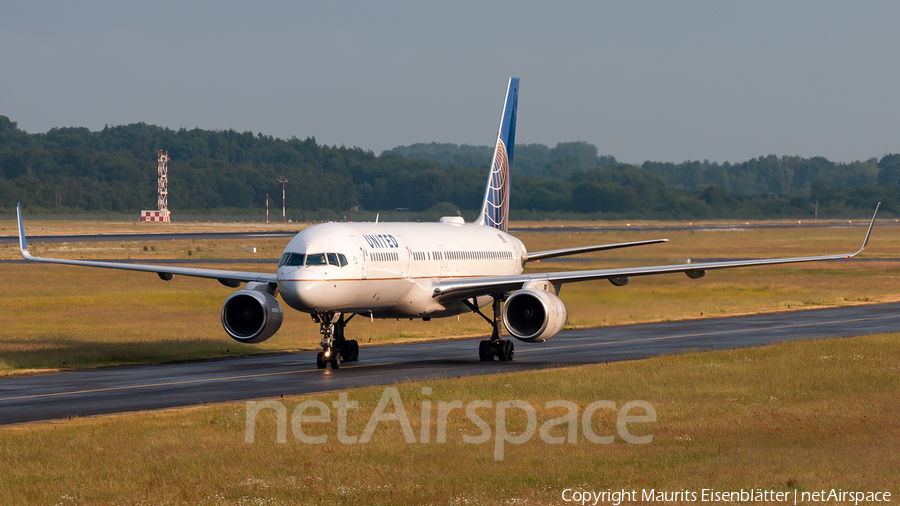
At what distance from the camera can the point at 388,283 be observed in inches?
1316

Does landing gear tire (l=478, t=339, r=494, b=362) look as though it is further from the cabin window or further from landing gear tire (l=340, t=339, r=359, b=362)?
the cabin window

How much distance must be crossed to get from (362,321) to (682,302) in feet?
60.0

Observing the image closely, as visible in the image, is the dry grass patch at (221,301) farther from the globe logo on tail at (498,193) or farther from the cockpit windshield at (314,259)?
the cockpit windshield at (314,259)

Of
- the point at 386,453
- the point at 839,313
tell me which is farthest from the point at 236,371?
the point at 839,313

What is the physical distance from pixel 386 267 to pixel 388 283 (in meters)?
0.50

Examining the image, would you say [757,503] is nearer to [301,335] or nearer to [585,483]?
[585,483]

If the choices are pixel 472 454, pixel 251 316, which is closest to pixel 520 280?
pixel 251 316

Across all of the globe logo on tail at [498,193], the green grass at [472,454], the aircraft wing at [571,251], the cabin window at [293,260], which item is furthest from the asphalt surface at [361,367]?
the globe logo on tail at [498,193]

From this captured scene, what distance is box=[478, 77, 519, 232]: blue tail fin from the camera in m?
46.6

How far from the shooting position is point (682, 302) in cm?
5862

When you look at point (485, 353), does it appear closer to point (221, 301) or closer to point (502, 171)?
point (502, 171)

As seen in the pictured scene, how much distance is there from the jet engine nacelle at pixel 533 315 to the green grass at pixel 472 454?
20.5 feet

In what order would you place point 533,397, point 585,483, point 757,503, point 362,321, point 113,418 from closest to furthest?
point 757,503 < point 585,483 < point 113,418 < point 533,397 < point 362,321

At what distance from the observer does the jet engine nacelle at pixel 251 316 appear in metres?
32.5
